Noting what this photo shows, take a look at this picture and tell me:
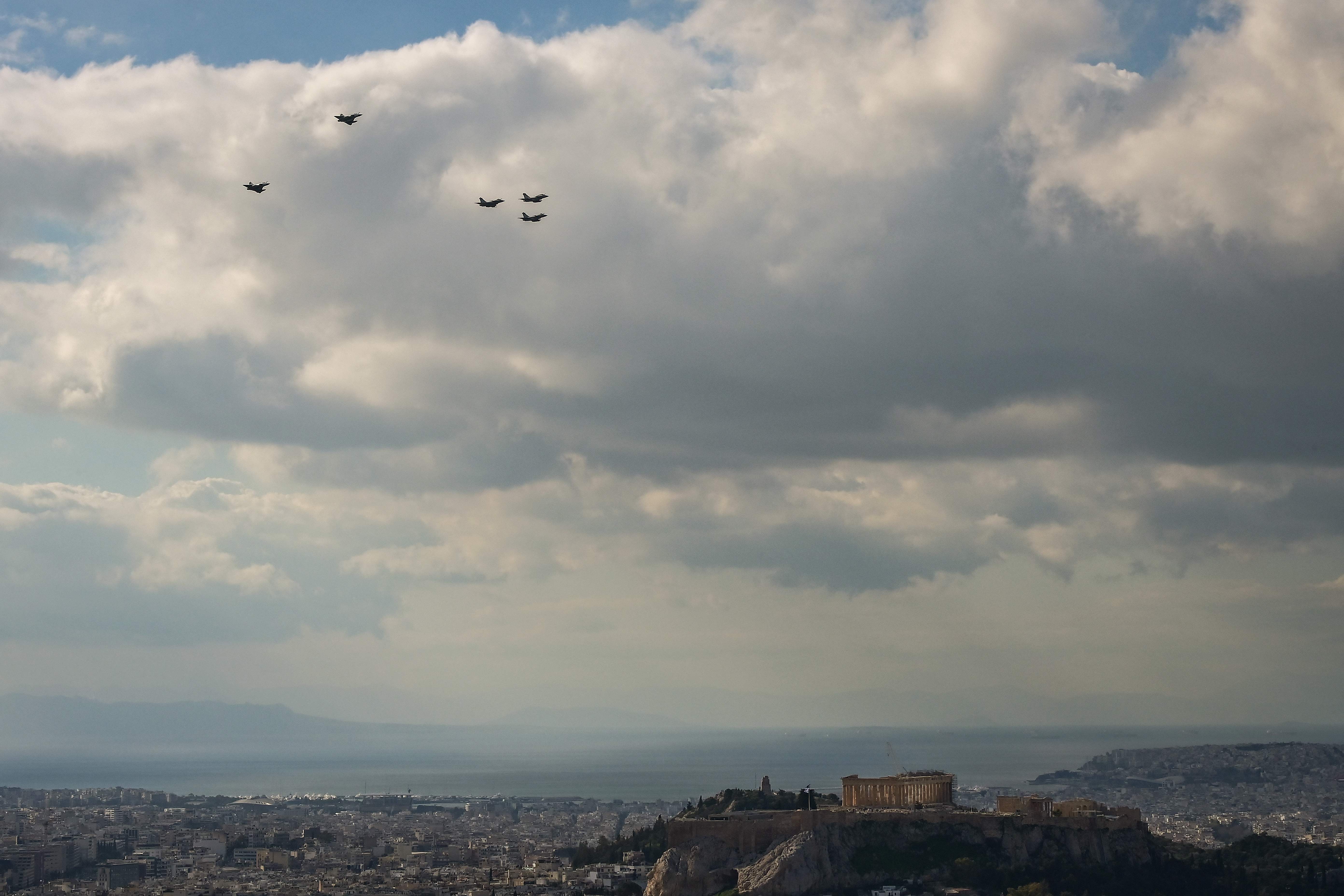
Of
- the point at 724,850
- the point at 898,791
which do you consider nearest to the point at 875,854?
the point at 724,850

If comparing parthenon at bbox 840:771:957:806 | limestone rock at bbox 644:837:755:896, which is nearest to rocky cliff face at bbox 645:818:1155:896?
limestone rock at bbox 644:837:755:896

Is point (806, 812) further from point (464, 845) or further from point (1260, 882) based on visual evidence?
point (464, 845)

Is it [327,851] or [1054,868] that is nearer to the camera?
[1054,868]

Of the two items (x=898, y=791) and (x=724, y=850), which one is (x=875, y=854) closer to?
(x=724, y=850)

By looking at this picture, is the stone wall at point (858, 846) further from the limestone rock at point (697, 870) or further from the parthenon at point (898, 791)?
the parthenon at point (898, 791)

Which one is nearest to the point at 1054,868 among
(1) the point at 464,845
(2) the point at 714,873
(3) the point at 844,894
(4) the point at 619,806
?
(3) the point at 844,894

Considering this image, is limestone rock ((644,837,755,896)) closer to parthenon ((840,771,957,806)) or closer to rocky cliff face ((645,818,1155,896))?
rocky cliff face ((645,818,1155,896))
